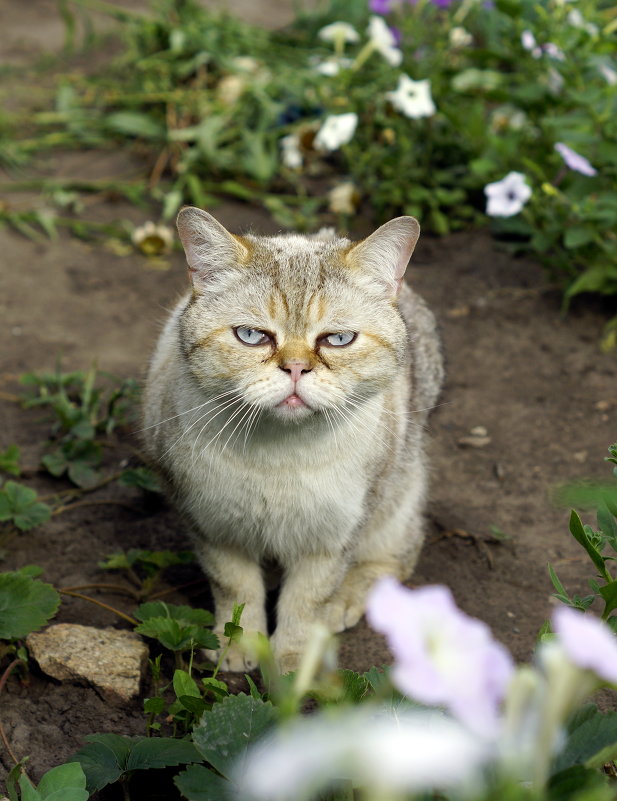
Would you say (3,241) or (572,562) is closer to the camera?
(572,562)

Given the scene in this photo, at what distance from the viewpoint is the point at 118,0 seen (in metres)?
9.09

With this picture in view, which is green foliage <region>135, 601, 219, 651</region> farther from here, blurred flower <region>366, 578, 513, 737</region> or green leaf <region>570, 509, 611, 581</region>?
blurred flower <region>366, 578, 513, 737</region>

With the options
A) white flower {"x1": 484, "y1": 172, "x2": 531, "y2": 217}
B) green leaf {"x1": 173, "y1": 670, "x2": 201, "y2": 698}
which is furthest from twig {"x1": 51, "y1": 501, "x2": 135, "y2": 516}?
white flower {"x1": 484, "y1": 172, "x2": 531, "y2": 217}

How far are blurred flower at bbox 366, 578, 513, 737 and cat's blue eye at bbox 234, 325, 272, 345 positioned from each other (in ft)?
5.22

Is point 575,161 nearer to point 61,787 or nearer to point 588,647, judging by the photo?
point 61,787

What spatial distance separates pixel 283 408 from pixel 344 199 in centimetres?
349

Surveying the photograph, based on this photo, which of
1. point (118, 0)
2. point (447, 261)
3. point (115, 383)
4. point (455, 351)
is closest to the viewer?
point (115, 383)

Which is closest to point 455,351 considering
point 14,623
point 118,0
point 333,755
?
point 14,623

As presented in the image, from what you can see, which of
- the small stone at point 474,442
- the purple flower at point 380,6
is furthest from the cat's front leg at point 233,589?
the purple flower at point 380,6

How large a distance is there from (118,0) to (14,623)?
8.01 meters

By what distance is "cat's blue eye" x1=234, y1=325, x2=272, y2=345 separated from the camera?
256 cm

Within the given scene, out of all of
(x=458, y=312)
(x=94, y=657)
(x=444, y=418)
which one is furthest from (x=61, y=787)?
(x=458, y=312)

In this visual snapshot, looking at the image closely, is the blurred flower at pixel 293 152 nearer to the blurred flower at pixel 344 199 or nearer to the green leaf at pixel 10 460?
the blurred flower at pixel 344 199

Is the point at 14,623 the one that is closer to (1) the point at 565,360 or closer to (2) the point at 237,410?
(2) the point at 237,410
